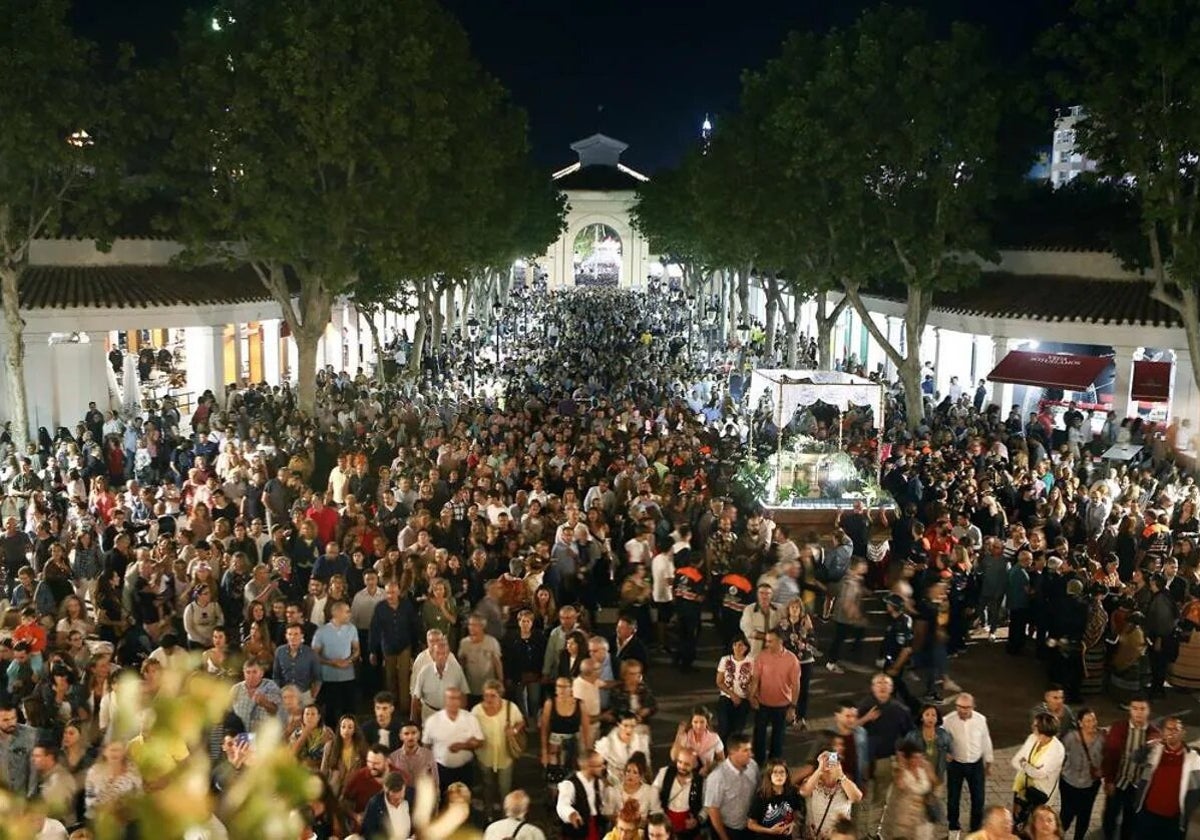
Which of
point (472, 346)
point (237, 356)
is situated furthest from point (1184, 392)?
point (472, 346)

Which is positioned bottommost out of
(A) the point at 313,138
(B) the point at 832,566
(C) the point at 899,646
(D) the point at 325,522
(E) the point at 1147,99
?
(C) the point at 899,646

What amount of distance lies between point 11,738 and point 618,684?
411 cm

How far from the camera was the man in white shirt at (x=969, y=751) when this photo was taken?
7.91m

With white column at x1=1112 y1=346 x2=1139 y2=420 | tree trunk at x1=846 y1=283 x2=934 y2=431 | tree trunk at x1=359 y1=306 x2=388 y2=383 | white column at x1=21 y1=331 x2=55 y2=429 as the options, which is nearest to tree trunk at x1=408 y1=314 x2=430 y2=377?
tree trunk at x1=359 y1=306 x2=388 y2=383

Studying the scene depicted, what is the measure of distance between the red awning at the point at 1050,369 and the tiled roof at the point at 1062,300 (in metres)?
1.05

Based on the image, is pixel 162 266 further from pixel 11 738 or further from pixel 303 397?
pixel 11 738

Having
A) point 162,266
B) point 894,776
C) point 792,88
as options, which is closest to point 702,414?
point 792,88

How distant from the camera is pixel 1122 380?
23.1m

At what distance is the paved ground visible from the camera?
965 cm

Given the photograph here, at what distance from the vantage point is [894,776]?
7.14 metres

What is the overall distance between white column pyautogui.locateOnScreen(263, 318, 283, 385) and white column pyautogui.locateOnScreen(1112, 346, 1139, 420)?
858 inches

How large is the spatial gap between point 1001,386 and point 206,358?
18553mm

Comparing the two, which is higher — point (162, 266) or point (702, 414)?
point (162, 266)

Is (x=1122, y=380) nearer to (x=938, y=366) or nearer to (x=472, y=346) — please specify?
(x=938, y=366)
